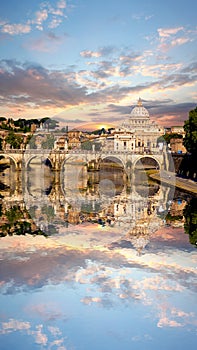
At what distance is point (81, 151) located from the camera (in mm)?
44812

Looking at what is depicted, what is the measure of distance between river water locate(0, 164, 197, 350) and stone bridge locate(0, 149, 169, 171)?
78.7 feet

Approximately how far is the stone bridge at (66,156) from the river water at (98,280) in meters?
24.0

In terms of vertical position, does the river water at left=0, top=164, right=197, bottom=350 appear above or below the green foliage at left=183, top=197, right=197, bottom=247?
below

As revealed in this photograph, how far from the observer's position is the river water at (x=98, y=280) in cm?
650

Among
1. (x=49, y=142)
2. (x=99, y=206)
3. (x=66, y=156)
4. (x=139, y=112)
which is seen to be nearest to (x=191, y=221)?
(x=99, y=206)

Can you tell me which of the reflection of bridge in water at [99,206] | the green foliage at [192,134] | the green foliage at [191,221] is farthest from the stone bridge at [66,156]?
the green foliage at [191,221]

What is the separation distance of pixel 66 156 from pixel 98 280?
113 feet

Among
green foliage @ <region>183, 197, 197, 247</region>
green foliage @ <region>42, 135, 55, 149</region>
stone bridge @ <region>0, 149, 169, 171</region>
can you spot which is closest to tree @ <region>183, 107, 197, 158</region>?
green foliage @ <region>183, 197, 197, 247</region>

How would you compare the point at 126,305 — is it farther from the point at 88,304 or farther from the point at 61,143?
the point at 61,143

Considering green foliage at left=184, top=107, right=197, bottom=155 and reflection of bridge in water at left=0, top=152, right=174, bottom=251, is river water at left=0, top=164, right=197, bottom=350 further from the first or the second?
green foliage at left=184, top=107, right=197, bottom=155

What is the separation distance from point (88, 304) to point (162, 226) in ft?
24.0

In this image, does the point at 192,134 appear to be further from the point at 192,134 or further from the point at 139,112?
the point at 139,112

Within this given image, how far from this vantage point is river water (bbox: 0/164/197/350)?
6.50m

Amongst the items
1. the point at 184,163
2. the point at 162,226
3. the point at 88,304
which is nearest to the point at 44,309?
the point at 88,304
